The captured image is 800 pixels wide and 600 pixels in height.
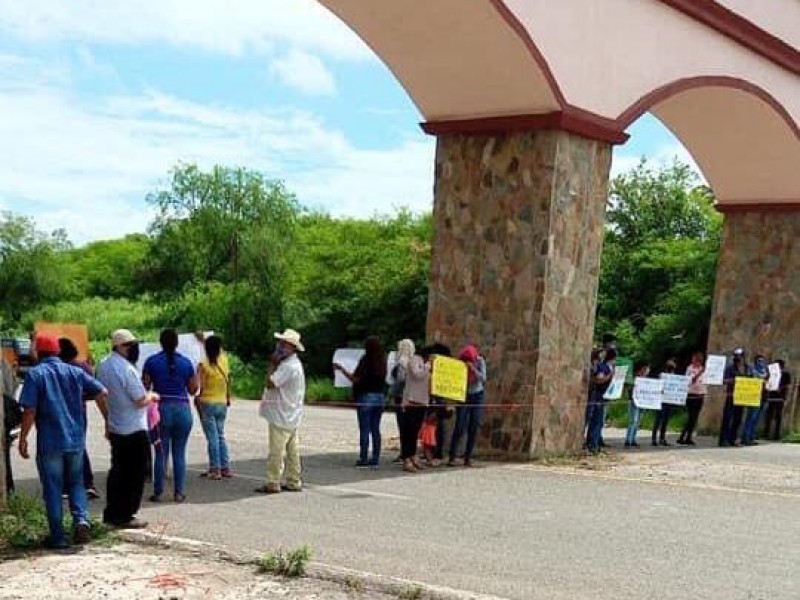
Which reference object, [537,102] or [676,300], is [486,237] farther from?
[676,300]

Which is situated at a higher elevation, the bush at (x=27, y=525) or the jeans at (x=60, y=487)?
the jeans at (x=60, y=487)

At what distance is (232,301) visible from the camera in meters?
39.8

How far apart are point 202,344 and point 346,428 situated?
7.56 m

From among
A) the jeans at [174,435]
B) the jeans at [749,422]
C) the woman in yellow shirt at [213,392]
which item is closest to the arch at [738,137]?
the jeans at [749,422]

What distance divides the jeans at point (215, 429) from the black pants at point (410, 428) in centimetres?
203

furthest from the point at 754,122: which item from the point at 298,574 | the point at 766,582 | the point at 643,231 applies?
the point at 643,231

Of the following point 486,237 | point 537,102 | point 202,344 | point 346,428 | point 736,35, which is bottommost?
point 346,428

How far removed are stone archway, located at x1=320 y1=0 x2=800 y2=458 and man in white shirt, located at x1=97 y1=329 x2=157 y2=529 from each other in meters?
5.33

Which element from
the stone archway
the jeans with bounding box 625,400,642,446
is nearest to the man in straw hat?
the stone archway

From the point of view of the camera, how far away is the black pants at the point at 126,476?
27.0 feet

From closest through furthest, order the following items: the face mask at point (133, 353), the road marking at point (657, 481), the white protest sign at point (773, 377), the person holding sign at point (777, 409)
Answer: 1. the face mask at point (133, 353)
2. the road marking at point (657, 481)
3. the white protest sign at point (773, 377)
4. the person holding sign at point (777, 409)

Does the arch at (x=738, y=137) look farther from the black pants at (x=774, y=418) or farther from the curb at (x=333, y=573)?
the curb at (x=333, y=573)

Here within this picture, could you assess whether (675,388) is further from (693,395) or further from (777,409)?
(777,409)

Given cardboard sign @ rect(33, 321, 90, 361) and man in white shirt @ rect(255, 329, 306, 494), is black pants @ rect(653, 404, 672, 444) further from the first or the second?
cardboard sign @ rect(33, 321, 90, 361)
